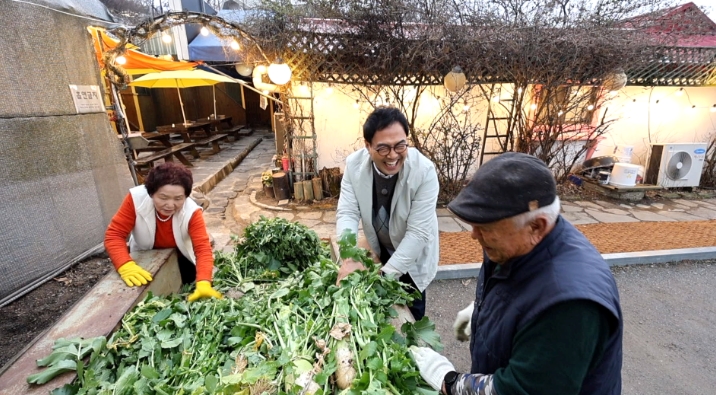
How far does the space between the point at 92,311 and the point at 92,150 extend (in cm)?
306

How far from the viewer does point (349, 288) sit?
179 centimetres

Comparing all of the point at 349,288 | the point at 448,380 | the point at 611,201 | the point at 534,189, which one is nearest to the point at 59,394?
the point at 349,288

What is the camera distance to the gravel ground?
9.65ft

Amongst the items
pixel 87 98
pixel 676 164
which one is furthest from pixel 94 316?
pixel 676 164

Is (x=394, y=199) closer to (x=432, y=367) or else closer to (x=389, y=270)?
(x=389, y=270)

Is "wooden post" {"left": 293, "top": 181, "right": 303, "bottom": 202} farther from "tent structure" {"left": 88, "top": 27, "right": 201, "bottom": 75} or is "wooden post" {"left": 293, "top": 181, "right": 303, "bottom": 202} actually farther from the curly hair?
the curly hair

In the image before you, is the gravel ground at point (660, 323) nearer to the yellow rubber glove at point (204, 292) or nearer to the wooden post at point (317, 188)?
the yellow rubber glove at point (204, 292)

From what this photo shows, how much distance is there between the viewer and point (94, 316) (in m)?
1.89

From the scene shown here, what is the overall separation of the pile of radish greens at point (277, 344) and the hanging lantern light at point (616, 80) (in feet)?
25.4

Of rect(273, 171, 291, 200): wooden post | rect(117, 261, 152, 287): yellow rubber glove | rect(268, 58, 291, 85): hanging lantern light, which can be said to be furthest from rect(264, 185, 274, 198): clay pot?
rect(117, 261, 152, 287): yellow rubber glove

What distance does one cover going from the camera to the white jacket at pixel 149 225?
7.95 feet

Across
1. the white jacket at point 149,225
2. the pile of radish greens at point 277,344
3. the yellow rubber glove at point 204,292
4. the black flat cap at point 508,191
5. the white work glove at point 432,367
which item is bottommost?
the yellow rubber glove at point 204,292

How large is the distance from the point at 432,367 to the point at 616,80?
8.05 metres

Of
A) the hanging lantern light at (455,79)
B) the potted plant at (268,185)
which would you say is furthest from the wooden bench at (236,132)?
the hanging lantern light at (455,79)
